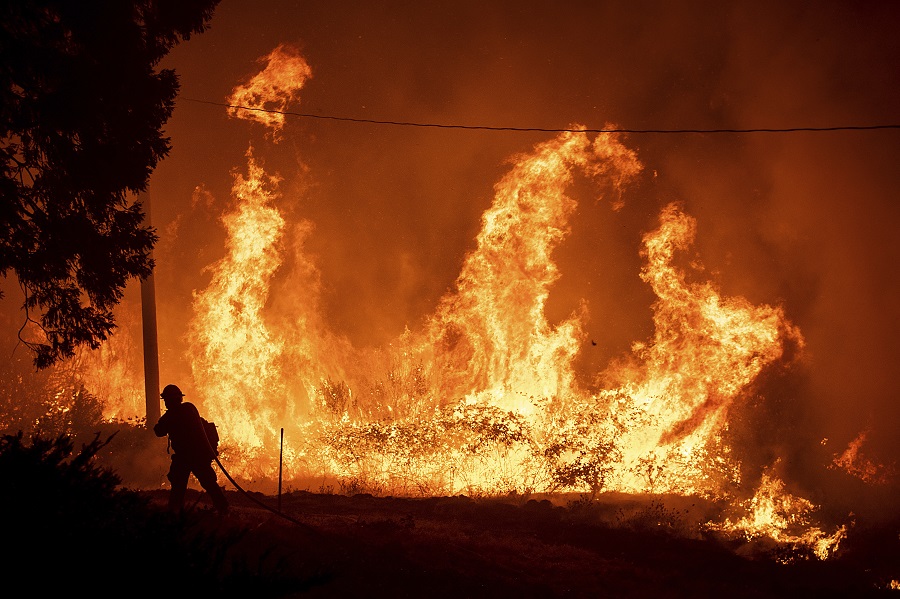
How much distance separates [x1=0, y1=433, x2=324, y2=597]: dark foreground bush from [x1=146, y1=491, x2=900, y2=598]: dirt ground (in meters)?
1.60

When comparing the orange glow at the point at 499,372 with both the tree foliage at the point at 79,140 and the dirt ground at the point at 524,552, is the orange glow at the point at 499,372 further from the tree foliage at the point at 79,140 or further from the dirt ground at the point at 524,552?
the tree foliage at the point at 79,140

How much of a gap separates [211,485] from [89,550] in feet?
18.2

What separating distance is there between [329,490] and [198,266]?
570 inches

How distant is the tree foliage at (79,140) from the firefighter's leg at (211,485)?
2.29m

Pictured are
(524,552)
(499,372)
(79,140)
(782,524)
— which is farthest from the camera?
(499,372)

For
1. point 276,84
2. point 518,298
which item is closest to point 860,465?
point 518,298

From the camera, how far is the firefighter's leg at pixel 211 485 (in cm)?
903

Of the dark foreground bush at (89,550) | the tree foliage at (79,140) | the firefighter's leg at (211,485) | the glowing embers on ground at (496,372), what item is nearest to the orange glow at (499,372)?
the glowing embers on ground at (496,372)

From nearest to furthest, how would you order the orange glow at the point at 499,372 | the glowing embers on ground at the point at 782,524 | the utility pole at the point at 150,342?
the glowing embers on ground at the point at 782,524, the utility pole at the point at 150,342, the orange glow at the point at 499,372

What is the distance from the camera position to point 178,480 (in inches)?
358

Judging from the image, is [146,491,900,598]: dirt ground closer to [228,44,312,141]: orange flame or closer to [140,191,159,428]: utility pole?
[140,191,159,428]: utility pole

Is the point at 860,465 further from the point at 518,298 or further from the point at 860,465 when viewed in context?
the point at 518,298

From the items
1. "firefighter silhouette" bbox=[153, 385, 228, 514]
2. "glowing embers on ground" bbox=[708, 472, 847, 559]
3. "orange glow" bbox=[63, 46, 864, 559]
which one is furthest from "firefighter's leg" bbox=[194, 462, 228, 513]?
"glowing embers on ground" bbox=[708, 472, 847, 559]

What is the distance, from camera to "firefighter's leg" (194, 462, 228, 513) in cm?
903
